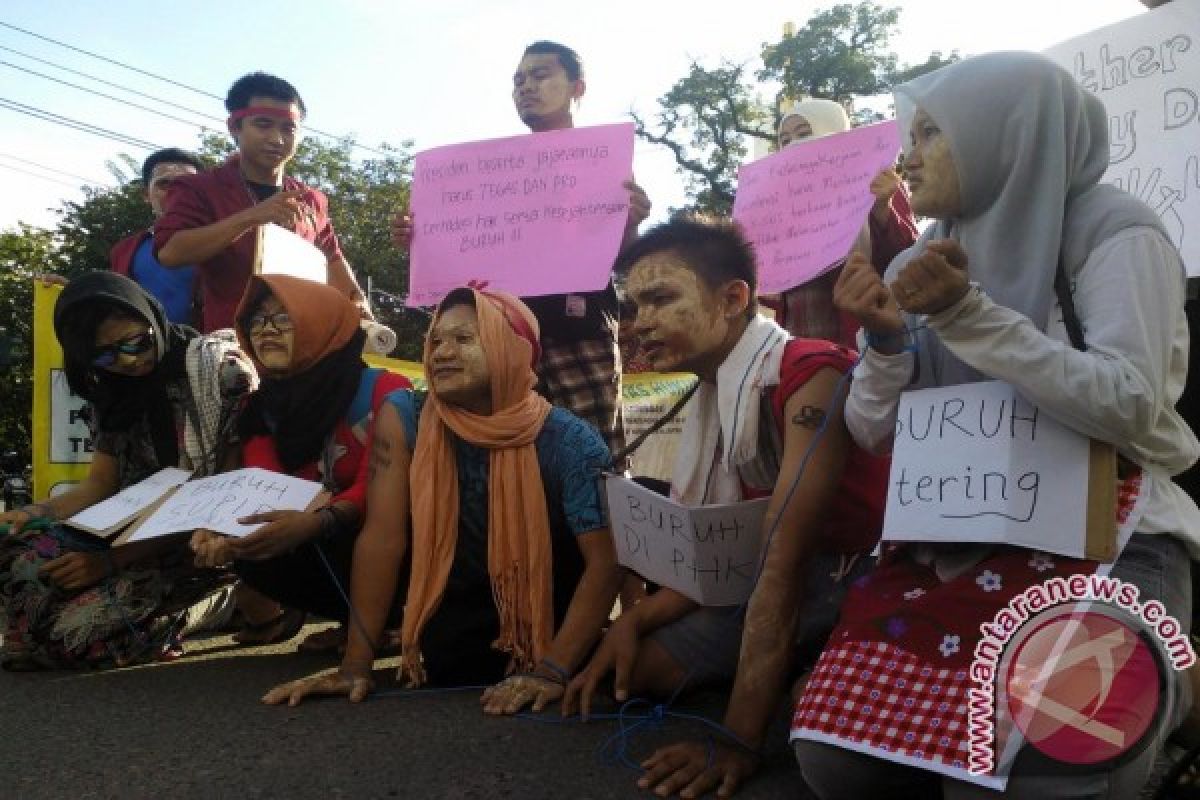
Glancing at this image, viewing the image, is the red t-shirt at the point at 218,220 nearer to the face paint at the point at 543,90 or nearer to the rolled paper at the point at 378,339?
the rolled paper at the point at 378,339

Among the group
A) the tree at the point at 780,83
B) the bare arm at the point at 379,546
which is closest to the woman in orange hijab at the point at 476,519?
the bare arm at the point at 379,546

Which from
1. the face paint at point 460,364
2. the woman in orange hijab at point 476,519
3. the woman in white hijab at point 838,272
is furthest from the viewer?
the woman in white hijab at point 838,272

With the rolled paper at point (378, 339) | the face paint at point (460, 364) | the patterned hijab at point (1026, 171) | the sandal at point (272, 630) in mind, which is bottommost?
the sandal at point (272, 630)

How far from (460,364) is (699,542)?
3.21ft

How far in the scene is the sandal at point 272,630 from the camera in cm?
370

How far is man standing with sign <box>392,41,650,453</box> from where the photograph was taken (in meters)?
3.59

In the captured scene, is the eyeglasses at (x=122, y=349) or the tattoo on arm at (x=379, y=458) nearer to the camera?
the tattoo on arm at (x=379, y=458)

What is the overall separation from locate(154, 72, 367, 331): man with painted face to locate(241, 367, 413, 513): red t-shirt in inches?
25.3

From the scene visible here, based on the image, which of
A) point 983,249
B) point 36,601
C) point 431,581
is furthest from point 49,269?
point 983,249

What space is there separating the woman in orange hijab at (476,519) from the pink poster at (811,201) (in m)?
0.98

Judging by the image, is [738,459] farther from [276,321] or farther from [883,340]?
[276,321]

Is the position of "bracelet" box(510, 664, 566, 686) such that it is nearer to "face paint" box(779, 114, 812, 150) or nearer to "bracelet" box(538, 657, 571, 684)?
"bracelet" box(538, 657, 571, 684)

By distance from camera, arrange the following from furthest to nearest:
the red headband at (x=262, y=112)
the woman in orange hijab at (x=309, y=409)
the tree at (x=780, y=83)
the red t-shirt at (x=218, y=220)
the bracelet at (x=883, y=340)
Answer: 1. the tree at (x=780, y=83)
2. the red headband at (x=262, y=112)
3. the red t-shirt at (x=218, y=220)
4. the woman in orange hijab at (x=309, y=409)
5. the bracelet at (x=883, y=340)

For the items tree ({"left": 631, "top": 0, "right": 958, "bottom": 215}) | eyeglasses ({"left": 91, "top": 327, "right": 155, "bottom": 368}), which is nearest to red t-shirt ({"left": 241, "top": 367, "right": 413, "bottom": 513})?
eyeglasses ({"left": 91, "top": 327, "right": 155, "bottom": 368})
